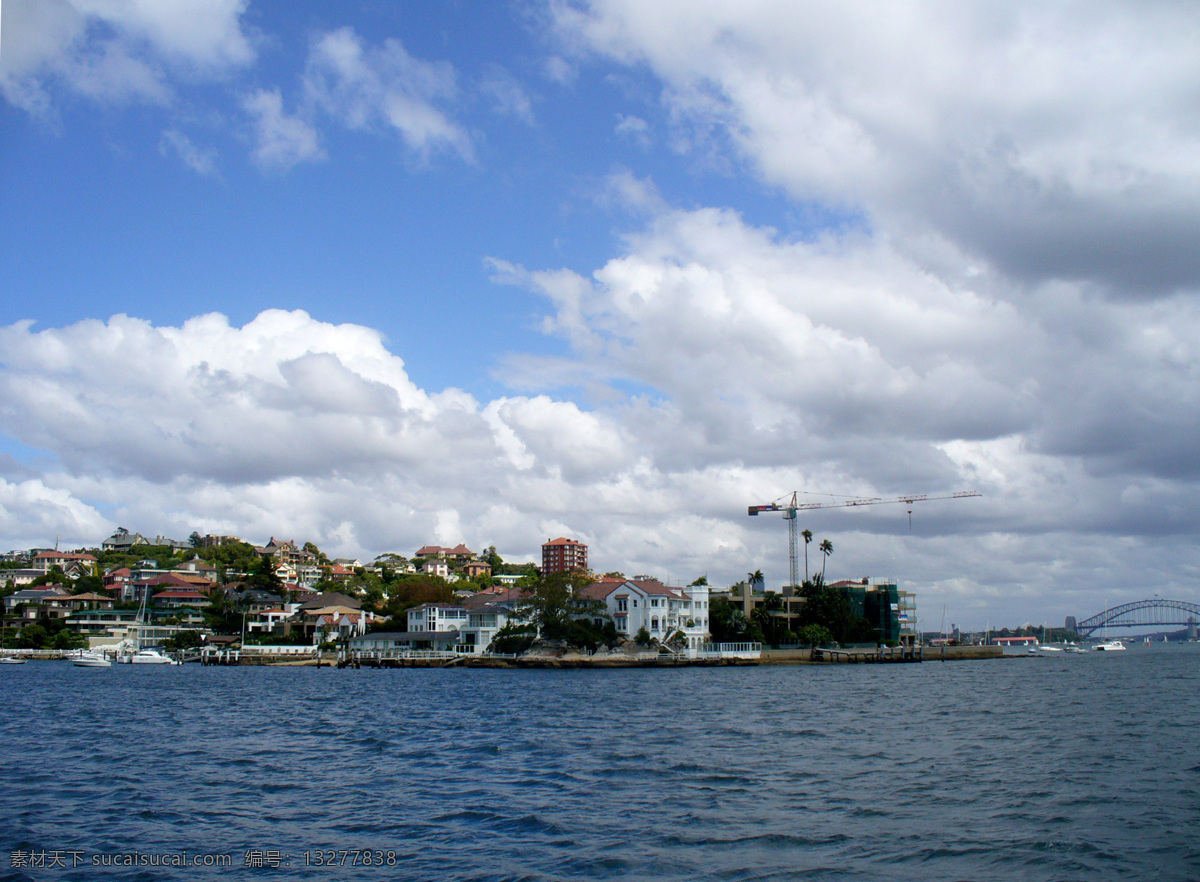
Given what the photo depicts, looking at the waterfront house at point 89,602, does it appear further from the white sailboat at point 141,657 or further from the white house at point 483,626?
the white house at point 483,626

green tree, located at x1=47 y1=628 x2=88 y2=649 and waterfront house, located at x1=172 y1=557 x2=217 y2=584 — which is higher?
waterfront house, located at x1=172 y1=557 x2=217 y2=584

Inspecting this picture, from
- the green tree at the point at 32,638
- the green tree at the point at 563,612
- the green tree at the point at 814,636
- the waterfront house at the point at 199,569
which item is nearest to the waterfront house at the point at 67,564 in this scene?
the waterfront house at the point at 199,569

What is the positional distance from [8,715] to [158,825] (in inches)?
1227

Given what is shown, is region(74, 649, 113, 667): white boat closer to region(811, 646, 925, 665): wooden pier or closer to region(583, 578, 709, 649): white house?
region(583, 578, 709, 649): white house

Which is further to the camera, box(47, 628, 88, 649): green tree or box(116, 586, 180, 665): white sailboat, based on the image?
box(47, 628, 88, 649): green tree

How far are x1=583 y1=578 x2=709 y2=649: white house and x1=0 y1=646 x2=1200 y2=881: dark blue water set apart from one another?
50.8 metres

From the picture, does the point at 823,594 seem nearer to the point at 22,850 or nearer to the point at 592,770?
the point at 592,770

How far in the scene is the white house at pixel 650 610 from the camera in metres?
101

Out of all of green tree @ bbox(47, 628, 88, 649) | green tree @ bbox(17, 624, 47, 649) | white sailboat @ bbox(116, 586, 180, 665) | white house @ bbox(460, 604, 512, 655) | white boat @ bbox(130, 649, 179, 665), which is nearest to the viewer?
white house @ bbox(460, 604, 512, 655)

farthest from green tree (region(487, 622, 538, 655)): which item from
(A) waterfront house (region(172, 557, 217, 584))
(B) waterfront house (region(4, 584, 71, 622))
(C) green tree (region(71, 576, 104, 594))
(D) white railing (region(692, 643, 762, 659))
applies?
(A) waterfront house (region(172, 557, 217, 584))

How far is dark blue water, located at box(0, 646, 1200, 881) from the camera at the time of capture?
17188 mm

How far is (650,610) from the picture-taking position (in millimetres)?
100562

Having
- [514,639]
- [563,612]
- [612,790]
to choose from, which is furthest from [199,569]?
[612,790]

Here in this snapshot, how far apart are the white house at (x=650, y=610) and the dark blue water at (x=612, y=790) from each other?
5081cm
